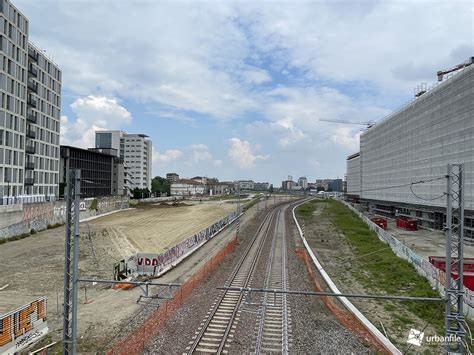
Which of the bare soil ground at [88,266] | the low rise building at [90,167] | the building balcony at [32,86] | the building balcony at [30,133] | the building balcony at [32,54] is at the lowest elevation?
the bare soil ground at [88,266]

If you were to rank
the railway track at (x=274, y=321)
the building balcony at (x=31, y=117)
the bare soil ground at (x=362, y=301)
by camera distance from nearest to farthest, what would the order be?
the railway track at (x=274, y=321), the bare soil ground at (x=362, y=301), the building balcony at (x=31, y=117)

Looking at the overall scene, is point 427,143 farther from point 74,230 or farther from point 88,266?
point 74,230

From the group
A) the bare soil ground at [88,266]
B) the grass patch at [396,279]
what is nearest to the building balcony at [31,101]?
the bare soil ground at [88,266]

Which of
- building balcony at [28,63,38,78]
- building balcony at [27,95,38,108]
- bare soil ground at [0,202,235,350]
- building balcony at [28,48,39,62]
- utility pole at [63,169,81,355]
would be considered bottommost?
bare soil ground at [0,202,235,350]

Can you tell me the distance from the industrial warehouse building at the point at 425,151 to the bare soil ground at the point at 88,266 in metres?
33.2

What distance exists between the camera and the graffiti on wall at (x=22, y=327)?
16867 millimetres

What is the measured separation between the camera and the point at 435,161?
72.7 metres

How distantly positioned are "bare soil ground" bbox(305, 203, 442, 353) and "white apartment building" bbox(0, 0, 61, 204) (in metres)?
51.9

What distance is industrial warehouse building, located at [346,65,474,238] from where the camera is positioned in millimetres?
60547

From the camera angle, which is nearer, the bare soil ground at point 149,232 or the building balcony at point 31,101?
the bare soil ground at point 149,232

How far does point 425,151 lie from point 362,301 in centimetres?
5981

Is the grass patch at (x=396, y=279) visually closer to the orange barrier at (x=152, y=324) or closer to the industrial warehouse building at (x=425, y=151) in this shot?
the industrial warehouse building at (x=425, y=151)

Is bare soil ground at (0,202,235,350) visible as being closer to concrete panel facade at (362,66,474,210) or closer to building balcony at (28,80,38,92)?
building balcony at (28,80,38,92)

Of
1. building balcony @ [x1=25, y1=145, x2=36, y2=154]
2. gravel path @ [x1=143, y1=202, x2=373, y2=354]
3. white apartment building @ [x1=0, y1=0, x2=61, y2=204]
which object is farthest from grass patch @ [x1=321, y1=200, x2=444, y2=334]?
building balcony @ [x1=25, y1=145, x2=36, y2=154]
